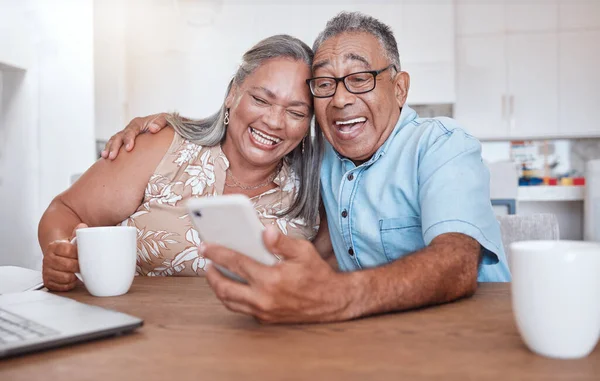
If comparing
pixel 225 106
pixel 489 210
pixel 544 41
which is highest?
pixel 544 41

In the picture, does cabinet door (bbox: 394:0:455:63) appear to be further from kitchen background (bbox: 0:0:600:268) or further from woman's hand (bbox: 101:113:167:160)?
woman's hand (bbox: 101:113:167:160)

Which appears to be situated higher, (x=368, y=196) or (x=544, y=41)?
(x=544, y=41)

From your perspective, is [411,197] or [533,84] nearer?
[411,197]

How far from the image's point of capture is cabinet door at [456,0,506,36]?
4941mm

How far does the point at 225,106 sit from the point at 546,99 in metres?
4.07

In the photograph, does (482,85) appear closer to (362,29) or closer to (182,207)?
(362,29)

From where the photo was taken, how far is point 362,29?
1.38m

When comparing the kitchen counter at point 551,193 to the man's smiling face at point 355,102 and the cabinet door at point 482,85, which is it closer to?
the cabinet door at point 482,85

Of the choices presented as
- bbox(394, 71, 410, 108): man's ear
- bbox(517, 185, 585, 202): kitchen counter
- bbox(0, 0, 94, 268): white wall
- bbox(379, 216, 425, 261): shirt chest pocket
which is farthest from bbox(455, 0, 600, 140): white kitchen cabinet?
bbox(379, 216, 425, 261): shirt chest pocket

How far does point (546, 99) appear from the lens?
4.88 meters

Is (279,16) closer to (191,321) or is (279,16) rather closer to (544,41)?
(544,41)

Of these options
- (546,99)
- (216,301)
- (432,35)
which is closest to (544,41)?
(546,99)

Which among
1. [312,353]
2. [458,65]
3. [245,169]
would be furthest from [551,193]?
[312,353]

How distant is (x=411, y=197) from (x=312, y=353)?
2.47 feet
